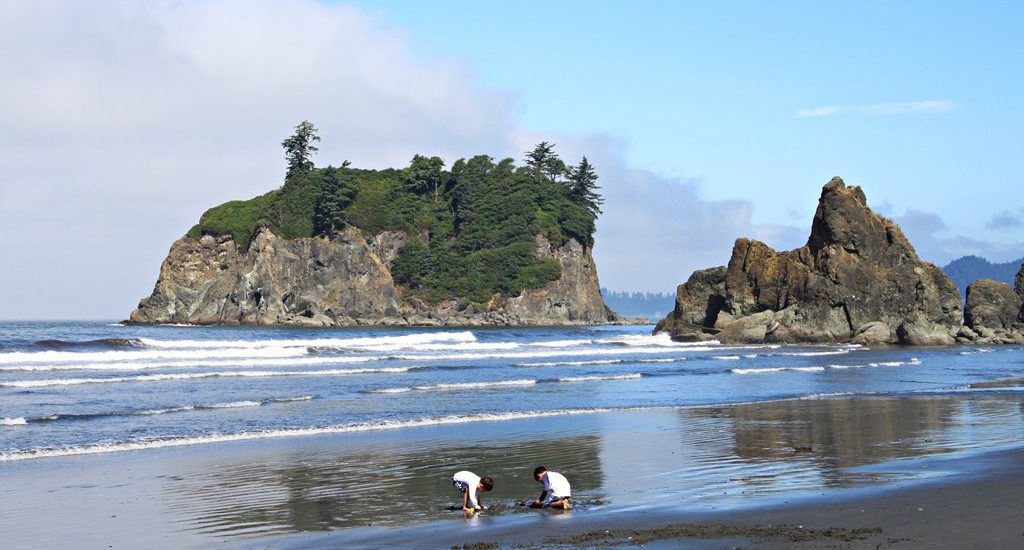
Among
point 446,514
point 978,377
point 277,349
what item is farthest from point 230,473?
point 277,349

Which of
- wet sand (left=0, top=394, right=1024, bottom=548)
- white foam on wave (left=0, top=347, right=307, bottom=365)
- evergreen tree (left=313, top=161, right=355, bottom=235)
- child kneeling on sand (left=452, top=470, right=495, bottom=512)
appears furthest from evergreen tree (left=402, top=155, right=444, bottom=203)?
child kneeling on sand (left=452, top=470, right=495, bottom=512)

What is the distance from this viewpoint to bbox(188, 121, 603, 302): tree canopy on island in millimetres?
120812

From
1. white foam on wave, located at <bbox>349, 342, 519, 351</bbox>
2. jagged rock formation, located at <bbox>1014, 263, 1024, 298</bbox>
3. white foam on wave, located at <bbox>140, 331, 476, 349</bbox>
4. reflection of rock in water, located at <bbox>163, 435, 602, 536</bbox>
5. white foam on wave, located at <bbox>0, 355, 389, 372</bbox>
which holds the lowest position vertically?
reflection of rock in water, located at <bbox>163, 435, 602, 536</bbox>

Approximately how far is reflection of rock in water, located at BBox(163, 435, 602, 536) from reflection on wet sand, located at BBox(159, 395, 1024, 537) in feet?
0.09

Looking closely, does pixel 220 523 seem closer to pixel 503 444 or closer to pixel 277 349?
pixel 503 444

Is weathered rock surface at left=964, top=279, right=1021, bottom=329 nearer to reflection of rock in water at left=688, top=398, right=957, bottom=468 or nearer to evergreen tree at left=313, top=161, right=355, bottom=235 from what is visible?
reflection of rock in water at left=688, top=398, right=957, bottom=468

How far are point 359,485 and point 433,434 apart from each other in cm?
620

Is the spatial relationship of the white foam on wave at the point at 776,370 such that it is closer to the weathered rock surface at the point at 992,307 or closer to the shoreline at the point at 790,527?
the shoreline at the point at 790,527

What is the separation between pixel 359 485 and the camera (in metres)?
14.4

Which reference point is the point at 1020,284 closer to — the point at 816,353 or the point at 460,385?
the point at 816,353

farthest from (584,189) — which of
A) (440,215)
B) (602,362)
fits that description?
(602,362)

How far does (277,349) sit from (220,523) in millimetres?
42612

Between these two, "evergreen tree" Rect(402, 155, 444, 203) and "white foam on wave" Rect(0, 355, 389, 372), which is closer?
"white foam on wave" Rect(0, 355, 389, 372)

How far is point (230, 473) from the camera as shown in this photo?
15680mm
